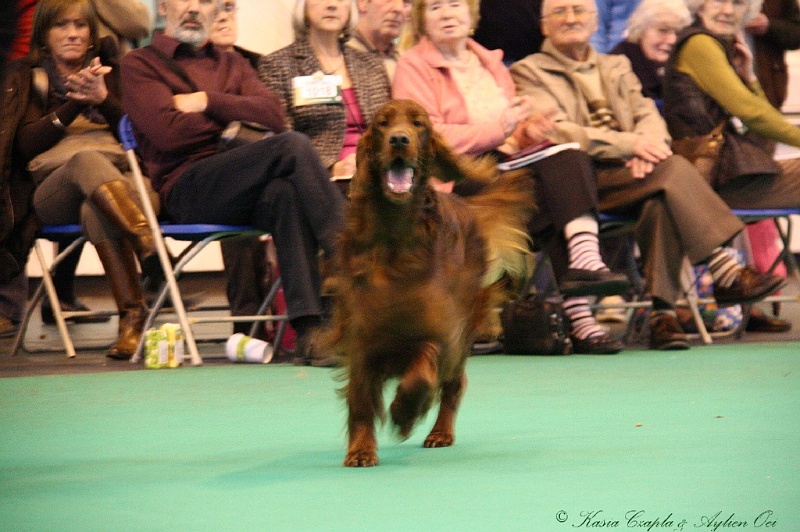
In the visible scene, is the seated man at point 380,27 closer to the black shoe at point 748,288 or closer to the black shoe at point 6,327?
the black shoe at point 748,288

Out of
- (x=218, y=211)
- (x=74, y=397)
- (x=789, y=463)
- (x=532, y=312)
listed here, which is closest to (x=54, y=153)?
(x=218, y=211)

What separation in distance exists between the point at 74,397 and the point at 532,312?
2.18m

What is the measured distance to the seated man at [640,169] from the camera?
19.0ft

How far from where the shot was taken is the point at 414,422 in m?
2.79

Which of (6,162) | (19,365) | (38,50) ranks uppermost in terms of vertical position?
(38,50)

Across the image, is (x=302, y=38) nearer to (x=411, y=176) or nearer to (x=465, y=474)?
(x=411, y=176)

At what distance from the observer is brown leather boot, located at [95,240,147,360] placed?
568cm

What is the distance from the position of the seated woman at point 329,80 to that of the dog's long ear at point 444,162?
2.56 m

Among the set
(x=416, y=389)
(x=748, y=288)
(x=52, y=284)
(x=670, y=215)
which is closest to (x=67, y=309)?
(x=52, y=284)

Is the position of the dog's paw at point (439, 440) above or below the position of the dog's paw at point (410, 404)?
below

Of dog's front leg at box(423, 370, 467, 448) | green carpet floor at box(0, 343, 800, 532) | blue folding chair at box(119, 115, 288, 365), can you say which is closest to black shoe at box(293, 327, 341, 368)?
blue folding chair at box(119, 115, 288, 365)

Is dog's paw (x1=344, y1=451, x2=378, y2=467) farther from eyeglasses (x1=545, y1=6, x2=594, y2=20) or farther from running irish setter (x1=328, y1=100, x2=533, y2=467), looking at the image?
eyeglasses (x1=545, y1=6, x2=594, y2=20)

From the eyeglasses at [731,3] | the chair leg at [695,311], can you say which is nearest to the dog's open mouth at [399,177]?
the chair leg at [695,311]

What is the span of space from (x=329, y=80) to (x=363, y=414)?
9.89 feet
